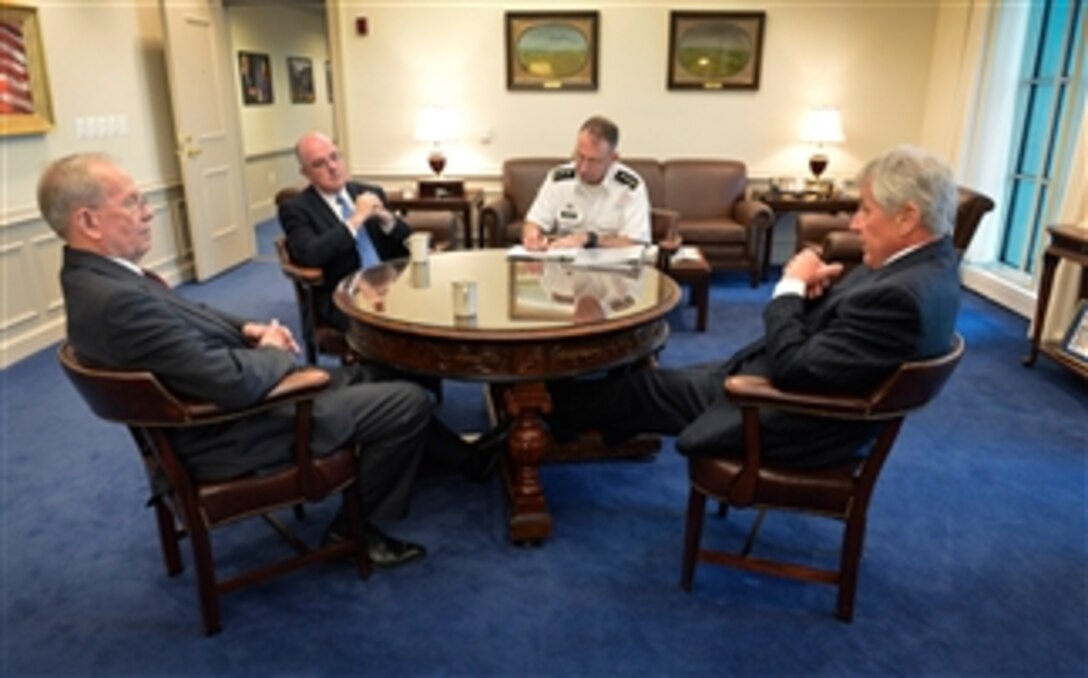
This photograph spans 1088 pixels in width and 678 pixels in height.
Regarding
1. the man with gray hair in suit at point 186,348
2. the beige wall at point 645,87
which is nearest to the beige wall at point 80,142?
the beige wall at point 645,87

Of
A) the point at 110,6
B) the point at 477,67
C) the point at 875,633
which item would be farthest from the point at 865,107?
the point at 110,6

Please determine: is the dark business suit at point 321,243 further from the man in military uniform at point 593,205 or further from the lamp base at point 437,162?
the lamp base at point 437,162

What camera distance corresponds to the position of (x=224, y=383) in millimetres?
1664

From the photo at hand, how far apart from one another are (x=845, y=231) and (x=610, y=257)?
2.66m

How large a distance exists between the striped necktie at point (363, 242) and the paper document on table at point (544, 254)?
0.61 m

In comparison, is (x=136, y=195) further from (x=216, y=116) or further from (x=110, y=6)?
(x=216, y=116)

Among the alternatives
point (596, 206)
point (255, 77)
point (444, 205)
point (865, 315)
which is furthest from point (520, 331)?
point (255, 77)

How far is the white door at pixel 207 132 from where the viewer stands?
513 cm

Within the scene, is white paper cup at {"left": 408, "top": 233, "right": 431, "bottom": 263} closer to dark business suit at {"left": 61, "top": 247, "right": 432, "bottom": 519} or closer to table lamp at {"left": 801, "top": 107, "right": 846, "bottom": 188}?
dark business suit at {"left": 61, "top": 247, "right": 432, "bottom": 519}

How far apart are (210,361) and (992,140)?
535cm

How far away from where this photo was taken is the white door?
→ 5.13 meters

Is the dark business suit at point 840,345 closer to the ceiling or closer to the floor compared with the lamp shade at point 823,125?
closer to the floor

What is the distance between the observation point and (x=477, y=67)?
19.1 ft

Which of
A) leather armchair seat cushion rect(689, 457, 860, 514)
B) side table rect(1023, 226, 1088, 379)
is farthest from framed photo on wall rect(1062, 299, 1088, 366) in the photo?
leather armchair seat cushion rect(689, 457, 860, 514)
